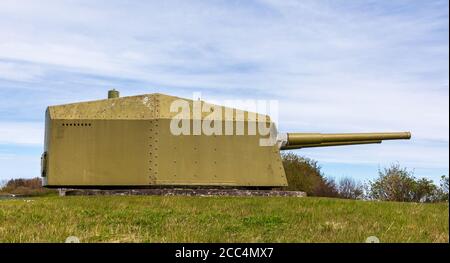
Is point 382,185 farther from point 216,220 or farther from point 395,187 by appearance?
point 216,220

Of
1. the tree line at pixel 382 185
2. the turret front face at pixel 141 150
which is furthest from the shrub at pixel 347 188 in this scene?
the turret front face at pixel 141 150

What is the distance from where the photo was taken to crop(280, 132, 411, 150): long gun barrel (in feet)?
50.7

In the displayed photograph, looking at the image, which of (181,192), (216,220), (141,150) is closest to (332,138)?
(181,192)

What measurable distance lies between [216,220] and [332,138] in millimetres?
7539

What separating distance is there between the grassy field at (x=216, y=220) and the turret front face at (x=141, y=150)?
149 cm

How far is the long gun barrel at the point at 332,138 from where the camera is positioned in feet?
50.7

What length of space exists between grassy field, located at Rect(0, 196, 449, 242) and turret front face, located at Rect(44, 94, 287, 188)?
4.87 feet

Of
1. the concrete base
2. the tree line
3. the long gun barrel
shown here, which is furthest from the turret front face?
the tree line

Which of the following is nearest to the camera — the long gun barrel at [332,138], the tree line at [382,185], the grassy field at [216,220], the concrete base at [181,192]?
the grassy field at [216,220]

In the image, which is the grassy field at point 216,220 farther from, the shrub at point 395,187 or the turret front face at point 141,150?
the shrub at point 395,187

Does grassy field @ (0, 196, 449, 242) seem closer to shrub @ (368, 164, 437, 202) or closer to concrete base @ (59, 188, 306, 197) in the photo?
concrete base @ (59, 188, 306, 197)

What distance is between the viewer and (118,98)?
1448 cm
